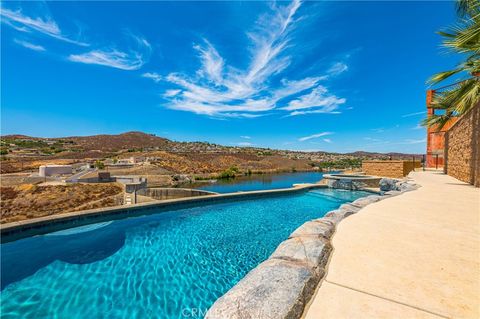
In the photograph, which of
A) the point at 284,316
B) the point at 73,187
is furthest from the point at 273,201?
the point at 73,187

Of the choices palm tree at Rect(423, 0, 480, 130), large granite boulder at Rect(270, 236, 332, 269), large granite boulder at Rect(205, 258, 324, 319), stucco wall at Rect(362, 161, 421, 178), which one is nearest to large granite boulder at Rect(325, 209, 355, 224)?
large granite boulder at Rect(270, 236, 332, 269)

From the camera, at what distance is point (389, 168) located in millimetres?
14875

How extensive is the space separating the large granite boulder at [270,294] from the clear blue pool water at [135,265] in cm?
189

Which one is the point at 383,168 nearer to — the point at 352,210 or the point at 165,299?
the point at 352,210

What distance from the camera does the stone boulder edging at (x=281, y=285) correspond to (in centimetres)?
134

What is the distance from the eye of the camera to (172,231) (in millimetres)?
6117

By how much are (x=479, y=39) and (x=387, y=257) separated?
5.04 metres

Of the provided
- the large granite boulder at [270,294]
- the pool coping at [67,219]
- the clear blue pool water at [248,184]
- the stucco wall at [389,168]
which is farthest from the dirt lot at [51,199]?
the stucco wall at [389,168]

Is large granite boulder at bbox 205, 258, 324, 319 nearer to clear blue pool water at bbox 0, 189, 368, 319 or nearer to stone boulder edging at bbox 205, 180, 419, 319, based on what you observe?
stone boulder edging at bbox 205, 180, 419, 319

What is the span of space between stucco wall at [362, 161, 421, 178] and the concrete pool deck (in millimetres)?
12941

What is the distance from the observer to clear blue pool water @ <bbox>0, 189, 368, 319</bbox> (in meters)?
3.04

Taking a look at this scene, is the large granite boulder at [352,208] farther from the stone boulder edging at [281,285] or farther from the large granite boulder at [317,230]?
the stone boulder edging at [281,285]

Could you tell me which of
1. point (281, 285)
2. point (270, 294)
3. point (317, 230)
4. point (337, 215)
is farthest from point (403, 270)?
point (337, 215)

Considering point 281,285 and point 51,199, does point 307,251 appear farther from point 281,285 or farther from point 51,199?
point 51,199
